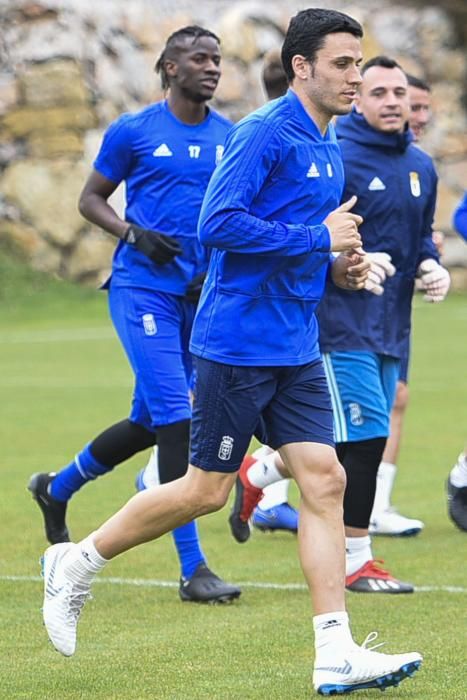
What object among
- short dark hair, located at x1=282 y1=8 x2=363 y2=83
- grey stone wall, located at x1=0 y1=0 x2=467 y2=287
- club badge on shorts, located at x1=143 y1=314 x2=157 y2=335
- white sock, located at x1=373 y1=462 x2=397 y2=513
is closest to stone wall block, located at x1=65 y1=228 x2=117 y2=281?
grey stone wall, located at x1=0 y1=0 x2=467 y2=287

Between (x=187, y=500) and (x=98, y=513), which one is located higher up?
(x=187, y=500)

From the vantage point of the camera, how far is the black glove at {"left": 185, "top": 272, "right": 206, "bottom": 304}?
786 cm

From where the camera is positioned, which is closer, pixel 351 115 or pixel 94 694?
pixel 94 694

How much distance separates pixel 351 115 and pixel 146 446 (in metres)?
1.96

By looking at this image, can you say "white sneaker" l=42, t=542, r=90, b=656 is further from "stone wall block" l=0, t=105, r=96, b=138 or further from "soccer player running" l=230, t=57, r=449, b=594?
"stone wall block" l=0, t=105, r=96, b=138

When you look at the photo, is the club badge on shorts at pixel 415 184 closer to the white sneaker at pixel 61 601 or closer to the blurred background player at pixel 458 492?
the blurred background player at pixel 458 492

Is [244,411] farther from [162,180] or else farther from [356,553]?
[162,180]

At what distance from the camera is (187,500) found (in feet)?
19.7

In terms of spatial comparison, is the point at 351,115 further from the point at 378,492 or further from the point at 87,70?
the point at 87,70

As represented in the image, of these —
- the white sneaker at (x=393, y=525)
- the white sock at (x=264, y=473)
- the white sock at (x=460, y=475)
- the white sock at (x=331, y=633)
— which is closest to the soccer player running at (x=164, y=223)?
the white sock at (x=264, y=473)

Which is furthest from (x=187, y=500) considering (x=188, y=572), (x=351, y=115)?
(x=351, y=115)

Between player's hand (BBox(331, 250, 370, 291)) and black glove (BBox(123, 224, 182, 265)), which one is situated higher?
player's hand (BBox(331, 250, 370, 291))

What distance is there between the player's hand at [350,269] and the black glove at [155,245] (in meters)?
1.64

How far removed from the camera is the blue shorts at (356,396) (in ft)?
25.4
